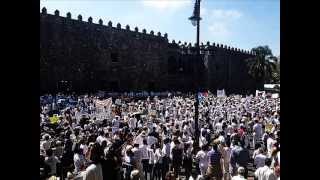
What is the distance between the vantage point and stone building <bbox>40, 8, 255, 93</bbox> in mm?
38094

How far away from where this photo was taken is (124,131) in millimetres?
13914

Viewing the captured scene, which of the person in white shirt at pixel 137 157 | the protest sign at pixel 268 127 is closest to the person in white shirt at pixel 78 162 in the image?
the person in white shirt at pixel 137 157

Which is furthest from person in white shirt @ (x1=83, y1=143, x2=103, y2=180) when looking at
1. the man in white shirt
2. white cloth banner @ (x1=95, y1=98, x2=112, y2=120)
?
white cloth banner @ (x1=95, y1=98, x2=112, y2=120)

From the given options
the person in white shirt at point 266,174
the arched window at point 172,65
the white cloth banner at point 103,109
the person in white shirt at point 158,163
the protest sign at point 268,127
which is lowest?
the person in white shirt at point 158,163

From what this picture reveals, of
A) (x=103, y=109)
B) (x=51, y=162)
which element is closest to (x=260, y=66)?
(x=103, y=109)

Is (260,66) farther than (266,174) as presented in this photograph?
Yes

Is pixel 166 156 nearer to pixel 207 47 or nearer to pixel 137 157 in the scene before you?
pixel 137 157

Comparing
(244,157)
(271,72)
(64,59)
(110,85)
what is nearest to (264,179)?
(244,157)

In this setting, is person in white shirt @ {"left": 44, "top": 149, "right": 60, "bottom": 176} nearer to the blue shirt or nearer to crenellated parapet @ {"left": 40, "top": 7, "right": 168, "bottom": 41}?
the blue shirt

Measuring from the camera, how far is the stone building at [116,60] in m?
38.1

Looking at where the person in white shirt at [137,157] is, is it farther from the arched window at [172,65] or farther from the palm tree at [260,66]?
the palm tree at [260,66]

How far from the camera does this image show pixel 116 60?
44.7 meters
